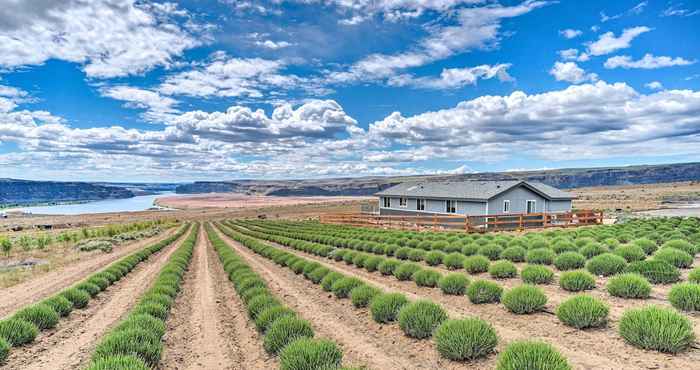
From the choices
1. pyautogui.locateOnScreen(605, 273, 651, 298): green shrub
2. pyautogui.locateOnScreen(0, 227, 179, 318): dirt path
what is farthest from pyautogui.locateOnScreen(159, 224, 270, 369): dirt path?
pyautogui.locateOnScreen(605, 273, 651, 298): green shrub

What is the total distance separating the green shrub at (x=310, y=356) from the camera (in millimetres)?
5730

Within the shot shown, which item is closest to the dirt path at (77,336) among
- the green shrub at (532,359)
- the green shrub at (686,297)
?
the green shrub at (532,359)

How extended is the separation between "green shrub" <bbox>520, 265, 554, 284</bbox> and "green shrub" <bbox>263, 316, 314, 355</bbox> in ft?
22.6

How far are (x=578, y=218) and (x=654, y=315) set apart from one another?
26.4 meters

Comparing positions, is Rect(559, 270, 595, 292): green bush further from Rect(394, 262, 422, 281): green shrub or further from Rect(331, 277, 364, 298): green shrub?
Rect(331, 277, 364, 298): green shrub

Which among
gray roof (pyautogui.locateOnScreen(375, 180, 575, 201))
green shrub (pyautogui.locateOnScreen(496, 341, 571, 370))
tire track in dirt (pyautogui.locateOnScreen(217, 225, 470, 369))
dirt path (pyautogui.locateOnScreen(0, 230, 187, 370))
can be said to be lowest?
dirt path (pyautogui.locateOnScreen(0, 230, 187, 370))

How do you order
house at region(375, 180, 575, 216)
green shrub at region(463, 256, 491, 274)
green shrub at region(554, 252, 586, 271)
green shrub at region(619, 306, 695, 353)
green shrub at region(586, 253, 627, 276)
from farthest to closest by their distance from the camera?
house at region(375, 180, 575, 216) < green shrub at region(463, 256, 491, 274) < green shrub at region(554, 252, 586, 271) < green shrub at region(586, 253, 627, 276) < green shrub at region(619, 306, 695, 353)

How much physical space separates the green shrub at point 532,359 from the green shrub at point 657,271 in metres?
6.98

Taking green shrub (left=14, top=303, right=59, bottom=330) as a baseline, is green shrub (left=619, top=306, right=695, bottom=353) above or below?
above

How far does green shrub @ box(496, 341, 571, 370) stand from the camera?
4.67 metres

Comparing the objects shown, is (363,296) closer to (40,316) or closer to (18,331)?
(18,331)

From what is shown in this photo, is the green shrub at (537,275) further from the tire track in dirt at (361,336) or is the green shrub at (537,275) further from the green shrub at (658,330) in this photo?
the tire track in dirt at (361,336)

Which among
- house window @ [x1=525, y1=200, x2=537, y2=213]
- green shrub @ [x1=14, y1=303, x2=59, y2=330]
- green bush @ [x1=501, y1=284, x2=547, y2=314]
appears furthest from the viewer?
house window @ [x1=525, y1=200, x2=537, y2=213]

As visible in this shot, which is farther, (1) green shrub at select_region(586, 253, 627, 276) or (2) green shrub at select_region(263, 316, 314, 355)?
(1) green shrub at select_region(586, 253, 627, 276)
